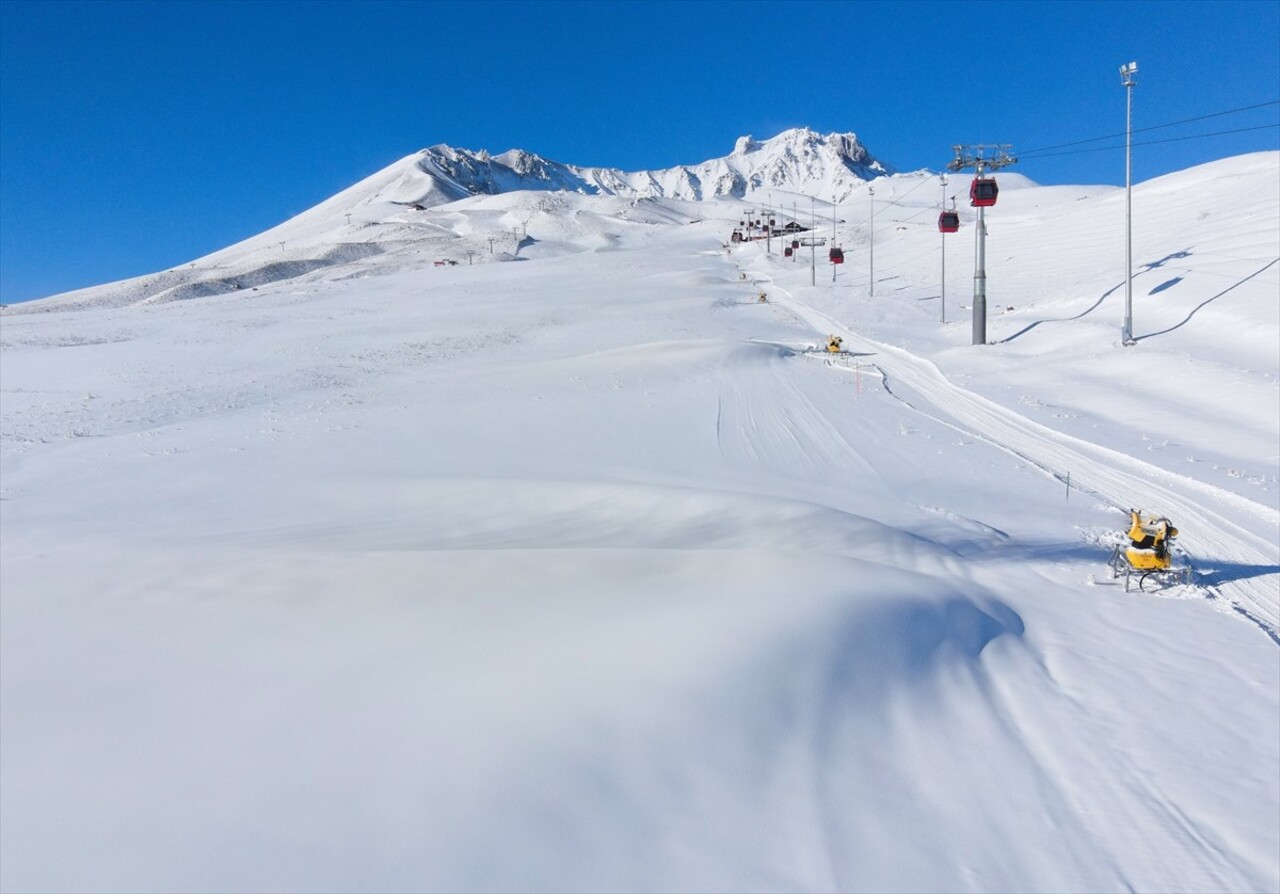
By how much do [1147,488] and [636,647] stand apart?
378 inches

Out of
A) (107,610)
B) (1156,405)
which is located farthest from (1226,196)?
(107,610)

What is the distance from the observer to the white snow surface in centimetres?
411

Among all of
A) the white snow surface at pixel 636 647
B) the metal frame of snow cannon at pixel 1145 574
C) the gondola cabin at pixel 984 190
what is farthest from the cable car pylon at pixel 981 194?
the metal frame of snow cannon at pixel 1145 574

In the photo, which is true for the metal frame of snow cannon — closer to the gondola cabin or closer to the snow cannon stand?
the snow cannon stand

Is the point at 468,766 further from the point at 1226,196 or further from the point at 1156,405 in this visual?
the point at 1226,196

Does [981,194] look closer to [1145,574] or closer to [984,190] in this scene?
[984,190]

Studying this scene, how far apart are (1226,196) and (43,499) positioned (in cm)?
5164

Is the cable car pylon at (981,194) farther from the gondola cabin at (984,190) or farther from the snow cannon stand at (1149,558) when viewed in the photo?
the snow cannon stand at (1149,558)

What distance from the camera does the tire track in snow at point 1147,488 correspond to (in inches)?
330

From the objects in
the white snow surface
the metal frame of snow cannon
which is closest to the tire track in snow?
the white snow surface

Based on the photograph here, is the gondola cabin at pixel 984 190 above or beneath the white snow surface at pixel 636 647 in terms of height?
above

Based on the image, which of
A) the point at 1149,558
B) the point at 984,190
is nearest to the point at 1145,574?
the point at 1149,558

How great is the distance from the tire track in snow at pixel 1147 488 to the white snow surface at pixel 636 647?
0.24ft

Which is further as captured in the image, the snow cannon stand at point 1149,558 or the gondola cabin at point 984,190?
the gondola cabin at point 984,190
